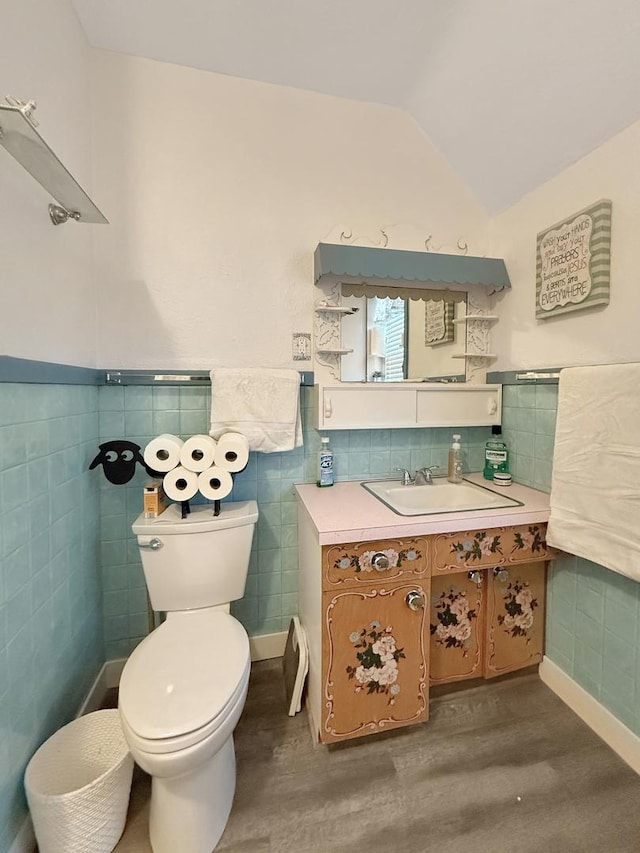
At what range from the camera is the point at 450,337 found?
181 centimetres

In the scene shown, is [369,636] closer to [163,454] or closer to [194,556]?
[194,556]

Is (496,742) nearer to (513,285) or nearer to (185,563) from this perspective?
(185,563)

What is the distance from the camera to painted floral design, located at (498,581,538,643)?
150 cm

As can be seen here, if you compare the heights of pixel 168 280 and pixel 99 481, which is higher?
pixel 168 280

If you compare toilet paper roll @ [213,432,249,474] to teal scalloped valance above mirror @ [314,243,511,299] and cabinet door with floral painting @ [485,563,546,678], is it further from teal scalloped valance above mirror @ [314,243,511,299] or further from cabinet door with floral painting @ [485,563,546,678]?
cabinet door with floral painting @ [485,563,546,678]

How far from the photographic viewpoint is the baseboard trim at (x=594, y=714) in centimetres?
121

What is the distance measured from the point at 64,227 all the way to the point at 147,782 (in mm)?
1841

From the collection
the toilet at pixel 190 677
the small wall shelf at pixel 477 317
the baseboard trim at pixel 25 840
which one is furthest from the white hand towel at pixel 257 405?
the baseboard trim at pixel 25 840

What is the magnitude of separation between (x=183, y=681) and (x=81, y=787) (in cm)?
43

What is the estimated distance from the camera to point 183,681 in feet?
3.26

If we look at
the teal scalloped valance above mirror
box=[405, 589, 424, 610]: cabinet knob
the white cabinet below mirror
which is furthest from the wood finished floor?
the teal scalloped valance above mirror

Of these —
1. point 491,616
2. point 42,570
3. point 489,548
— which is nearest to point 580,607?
point 491,616

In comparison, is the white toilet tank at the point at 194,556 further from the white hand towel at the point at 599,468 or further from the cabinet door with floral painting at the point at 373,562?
the white hand towel at the point at 599,468

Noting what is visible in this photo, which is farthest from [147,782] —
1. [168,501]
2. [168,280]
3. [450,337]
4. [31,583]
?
[450,337]
